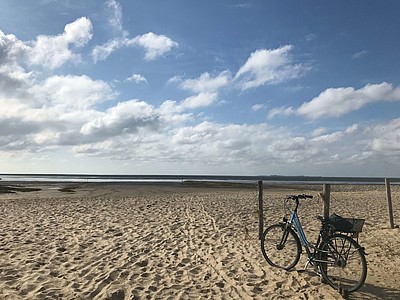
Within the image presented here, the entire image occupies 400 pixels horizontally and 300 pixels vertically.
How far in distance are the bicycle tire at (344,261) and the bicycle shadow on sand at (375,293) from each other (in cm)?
14

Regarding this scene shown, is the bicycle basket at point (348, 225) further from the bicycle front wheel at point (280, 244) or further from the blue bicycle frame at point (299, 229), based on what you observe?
the bicycle front wheel at point (280, 244)

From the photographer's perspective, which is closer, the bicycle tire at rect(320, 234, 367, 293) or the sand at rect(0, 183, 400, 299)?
the bicycle tire at rect(320, 234, 367, 293)

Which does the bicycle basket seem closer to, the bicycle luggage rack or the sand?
the bicycle luggage rack

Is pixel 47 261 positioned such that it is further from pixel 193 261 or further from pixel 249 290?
pixel 249 290

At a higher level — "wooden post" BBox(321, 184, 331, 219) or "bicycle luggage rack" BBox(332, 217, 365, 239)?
"wooden post" BBox(321, 184, 331, 219)

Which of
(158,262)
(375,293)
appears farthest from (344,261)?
(158,262)

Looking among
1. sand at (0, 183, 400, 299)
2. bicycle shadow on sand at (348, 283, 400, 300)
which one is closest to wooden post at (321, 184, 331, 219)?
sand at (0, 183, 400, 299)

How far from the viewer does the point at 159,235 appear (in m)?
10.4

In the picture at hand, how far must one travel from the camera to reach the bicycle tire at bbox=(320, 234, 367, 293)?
5.71 meters

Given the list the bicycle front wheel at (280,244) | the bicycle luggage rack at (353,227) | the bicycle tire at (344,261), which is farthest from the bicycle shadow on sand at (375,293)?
the bicycle front wheel at (280,244)

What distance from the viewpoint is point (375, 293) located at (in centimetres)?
593

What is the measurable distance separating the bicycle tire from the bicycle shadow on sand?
136 millimetres

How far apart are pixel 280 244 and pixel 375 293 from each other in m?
1.97

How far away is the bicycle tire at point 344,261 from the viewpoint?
5.71 m
